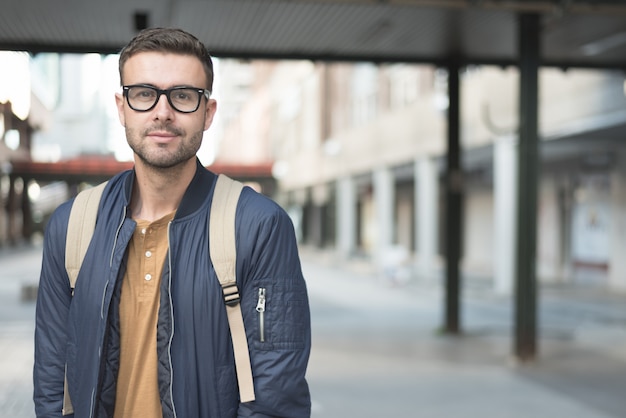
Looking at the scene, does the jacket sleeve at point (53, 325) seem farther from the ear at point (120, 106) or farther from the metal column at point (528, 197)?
the metal column at point (528, 197)

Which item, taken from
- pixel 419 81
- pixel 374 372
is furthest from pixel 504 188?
pixel 374 372

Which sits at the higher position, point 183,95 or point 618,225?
point 183,95

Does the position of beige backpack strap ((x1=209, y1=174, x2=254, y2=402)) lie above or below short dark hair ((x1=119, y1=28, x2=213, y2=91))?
below

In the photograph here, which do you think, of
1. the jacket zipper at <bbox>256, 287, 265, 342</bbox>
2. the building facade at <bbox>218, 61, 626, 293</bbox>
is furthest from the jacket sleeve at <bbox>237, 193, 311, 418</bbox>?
the building facade at <bbox>218, 61, 626, 293</bbox>

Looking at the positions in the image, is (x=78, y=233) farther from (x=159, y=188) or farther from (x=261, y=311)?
(x=261, y=311)

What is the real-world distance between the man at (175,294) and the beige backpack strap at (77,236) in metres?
0.02

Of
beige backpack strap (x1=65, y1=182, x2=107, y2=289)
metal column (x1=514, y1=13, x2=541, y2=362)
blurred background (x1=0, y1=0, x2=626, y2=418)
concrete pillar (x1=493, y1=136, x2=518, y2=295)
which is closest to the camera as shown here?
beige backpack strap (x1=65, y1=182, x2=107, y2=289)

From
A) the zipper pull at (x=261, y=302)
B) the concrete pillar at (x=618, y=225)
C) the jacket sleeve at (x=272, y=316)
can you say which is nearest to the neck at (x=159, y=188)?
the jacket sleeve at (x=272, y=316)

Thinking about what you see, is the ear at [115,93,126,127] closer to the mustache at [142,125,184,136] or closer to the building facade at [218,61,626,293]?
the mustache at [142,125,184,136]

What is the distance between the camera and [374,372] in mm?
9711

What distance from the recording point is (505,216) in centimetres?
2069

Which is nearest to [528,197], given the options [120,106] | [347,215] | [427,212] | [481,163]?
[120,106]

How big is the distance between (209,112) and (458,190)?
1070 cm

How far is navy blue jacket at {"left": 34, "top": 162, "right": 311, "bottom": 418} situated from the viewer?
2309 mm
